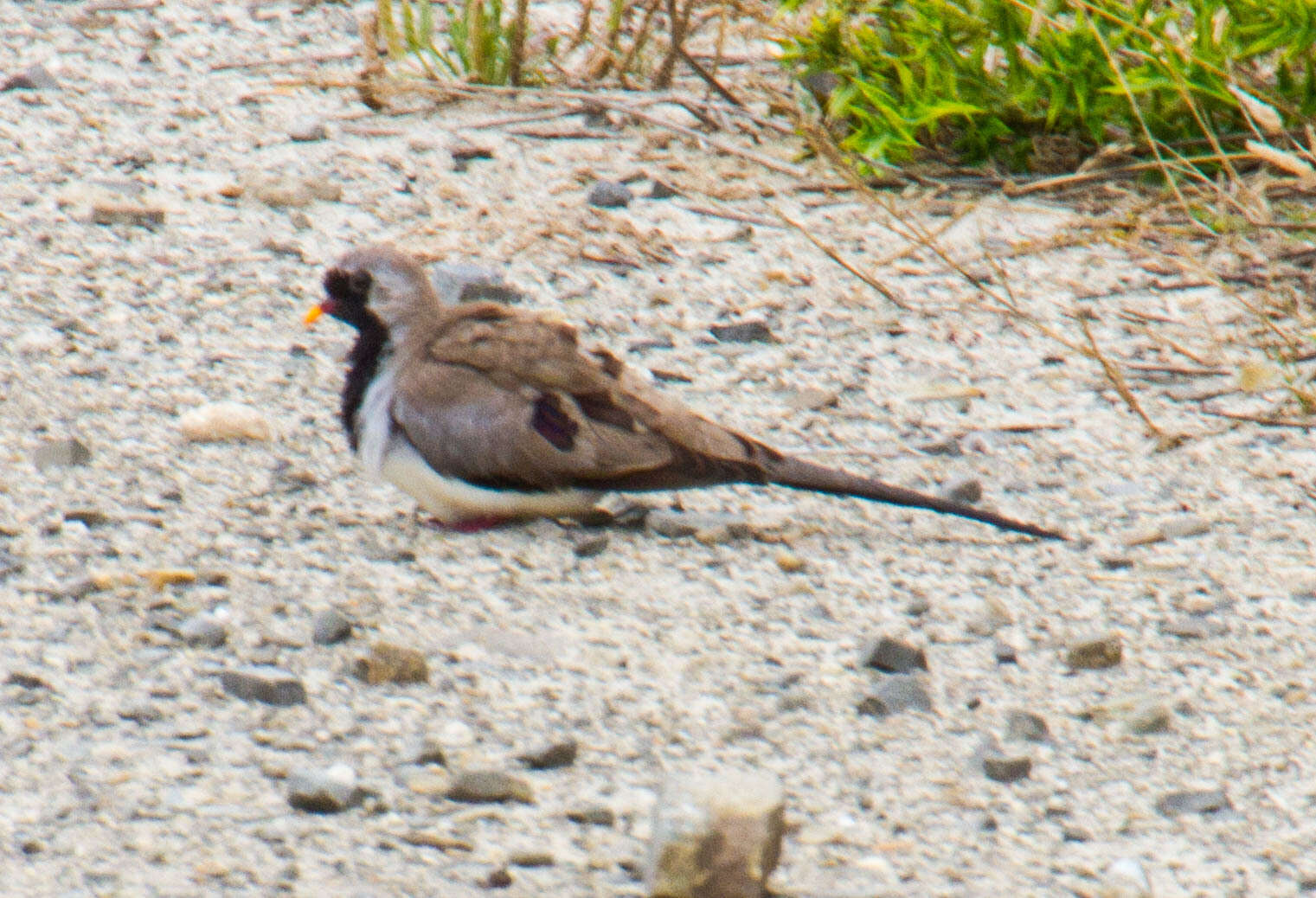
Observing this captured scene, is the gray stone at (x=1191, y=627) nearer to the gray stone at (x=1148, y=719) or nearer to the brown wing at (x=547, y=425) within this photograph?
the gray stone at (x=1148, y=719)

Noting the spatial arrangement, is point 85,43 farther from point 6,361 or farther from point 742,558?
point 742,558

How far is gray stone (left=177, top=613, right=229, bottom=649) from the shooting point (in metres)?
3.62

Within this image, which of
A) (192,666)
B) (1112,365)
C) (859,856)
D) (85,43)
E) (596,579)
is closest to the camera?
(859,856)

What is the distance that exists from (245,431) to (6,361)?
2.28ft

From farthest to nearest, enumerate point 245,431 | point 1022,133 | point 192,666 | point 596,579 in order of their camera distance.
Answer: point 1022,133, point 245,431, point 596,579, point 192,666

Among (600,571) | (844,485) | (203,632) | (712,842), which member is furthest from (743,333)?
(712,842)

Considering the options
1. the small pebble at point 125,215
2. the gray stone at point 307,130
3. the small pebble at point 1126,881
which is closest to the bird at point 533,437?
the small pebble at point 1126,881

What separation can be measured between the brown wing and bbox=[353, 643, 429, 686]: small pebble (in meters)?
0.61

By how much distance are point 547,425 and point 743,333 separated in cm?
137

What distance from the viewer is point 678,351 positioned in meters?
5.23

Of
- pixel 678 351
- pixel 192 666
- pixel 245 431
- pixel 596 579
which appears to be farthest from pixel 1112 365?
pixel 192 666

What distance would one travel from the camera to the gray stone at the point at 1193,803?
11.0ft

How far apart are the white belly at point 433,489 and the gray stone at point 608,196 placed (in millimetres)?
1879

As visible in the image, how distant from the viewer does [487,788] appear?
320cm
